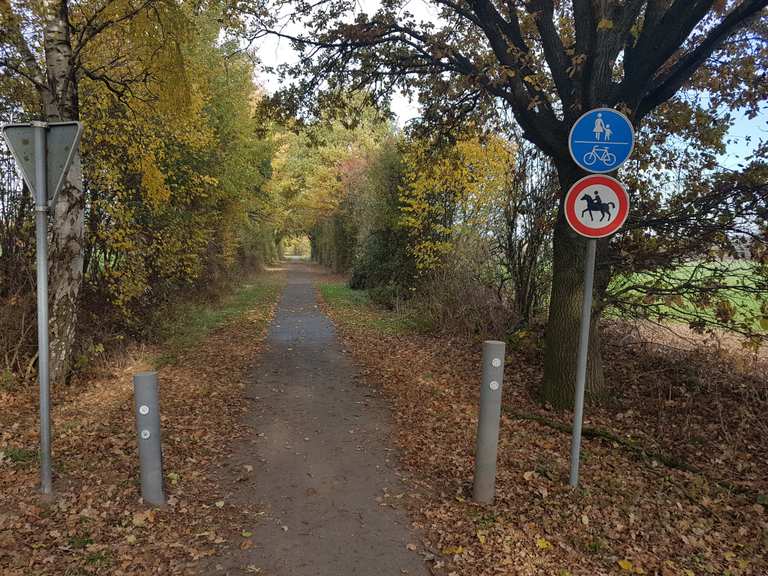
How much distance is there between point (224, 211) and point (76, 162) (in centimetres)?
1157

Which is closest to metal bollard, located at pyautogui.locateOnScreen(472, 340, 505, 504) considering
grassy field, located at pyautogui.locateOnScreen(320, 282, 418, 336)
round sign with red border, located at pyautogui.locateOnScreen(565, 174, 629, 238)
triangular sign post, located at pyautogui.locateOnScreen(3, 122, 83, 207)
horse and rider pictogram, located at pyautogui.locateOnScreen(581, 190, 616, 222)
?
round sign with red border, located at pyautogui.locateOnScreen(565, 174, 629, 238)

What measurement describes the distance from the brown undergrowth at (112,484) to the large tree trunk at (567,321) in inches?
160

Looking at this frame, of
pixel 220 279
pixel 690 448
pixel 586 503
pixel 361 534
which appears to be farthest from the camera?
pixel 220 279

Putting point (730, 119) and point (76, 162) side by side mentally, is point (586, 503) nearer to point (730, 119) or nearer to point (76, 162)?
point (730, 119)

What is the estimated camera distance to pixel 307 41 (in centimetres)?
815

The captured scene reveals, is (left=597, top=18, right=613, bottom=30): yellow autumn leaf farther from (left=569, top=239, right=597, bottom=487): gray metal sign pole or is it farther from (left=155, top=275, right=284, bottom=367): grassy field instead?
(left=155, top=275, right=284, bottom=367): grassy field

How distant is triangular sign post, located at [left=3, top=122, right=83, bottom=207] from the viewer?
3920 mm

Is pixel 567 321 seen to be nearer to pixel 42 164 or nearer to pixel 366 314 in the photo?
pixel 42 164

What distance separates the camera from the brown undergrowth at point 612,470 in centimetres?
370

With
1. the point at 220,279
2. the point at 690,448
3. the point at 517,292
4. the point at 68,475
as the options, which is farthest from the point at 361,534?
the point at 220,279

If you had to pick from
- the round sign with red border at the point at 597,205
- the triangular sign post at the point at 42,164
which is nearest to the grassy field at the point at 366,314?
the round sign with red border at the point at 597,205

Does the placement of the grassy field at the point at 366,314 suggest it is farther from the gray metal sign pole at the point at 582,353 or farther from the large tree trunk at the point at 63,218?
the gray metal sign pole at the point at 582,353

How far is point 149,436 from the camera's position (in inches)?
161

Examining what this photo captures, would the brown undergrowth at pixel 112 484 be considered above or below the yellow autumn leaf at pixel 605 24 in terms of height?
below
